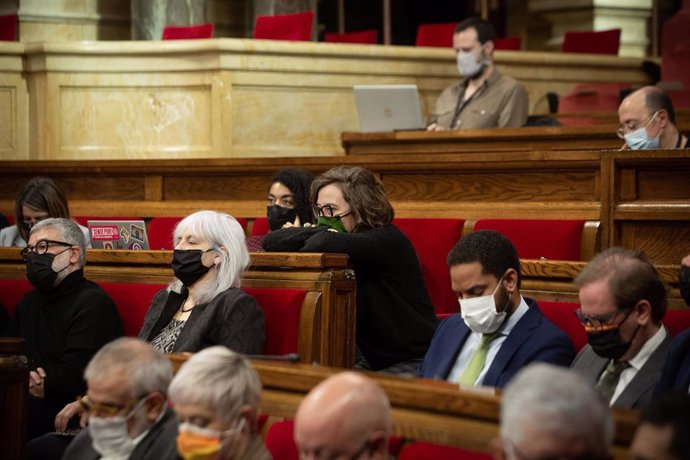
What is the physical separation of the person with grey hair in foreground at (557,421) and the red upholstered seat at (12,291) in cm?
279

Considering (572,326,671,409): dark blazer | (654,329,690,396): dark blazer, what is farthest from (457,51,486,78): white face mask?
(654,329,690,396): dark blazer

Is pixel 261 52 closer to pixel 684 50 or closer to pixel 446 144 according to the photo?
pixel 446 144

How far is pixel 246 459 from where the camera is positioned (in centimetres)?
238

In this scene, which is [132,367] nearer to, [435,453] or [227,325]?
[435,453]

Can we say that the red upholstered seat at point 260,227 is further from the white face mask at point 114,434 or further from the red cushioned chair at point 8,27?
the red cushioned chair at point 8,27

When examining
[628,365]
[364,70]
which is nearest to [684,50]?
[364,70]

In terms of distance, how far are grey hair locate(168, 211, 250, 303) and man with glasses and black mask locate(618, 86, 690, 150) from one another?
1.73 metres

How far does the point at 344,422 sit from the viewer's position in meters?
2.06

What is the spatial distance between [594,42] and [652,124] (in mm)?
3932

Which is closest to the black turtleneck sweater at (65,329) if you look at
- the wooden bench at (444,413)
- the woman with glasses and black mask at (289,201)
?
the woman with glasses and black mask at (289,201)

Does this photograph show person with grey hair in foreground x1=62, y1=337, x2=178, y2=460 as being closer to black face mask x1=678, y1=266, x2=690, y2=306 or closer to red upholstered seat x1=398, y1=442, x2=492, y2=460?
red upholstered seat x1=398, y1=442, x2=492, y2=460

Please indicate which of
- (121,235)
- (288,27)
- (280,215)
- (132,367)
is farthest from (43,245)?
(288,27)

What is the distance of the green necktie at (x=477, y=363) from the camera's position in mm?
3172

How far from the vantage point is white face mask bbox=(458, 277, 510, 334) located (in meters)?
3.14
